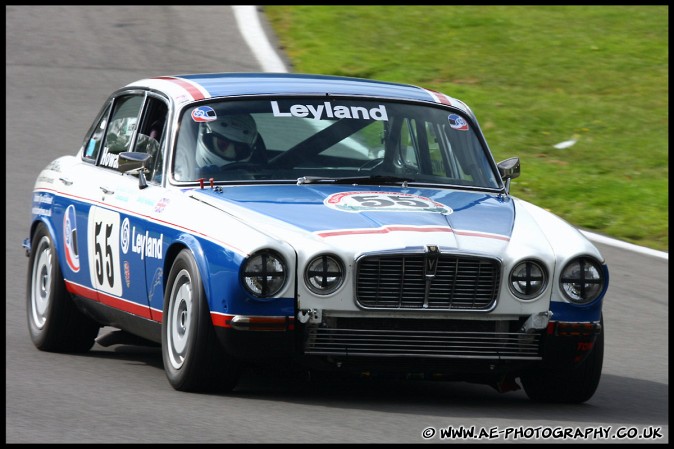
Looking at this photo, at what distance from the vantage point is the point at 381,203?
23.8 ft

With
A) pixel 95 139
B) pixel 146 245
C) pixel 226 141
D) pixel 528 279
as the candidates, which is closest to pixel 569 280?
pixel 528 279

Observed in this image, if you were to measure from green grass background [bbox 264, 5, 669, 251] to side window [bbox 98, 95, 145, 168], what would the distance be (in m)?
5.02

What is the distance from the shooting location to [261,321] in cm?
666

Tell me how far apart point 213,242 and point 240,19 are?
1399cm

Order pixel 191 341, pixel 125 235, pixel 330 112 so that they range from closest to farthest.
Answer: pixel 191 341 → pixel 125 235 → pixel 330 112

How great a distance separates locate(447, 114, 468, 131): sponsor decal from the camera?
843 centimetres

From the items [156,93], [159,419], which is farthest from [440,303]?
[156,93]

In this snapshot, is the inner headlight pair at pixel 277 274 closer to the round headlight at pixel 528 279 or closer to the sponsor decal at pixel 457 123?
the round headlight at pixel 528 279

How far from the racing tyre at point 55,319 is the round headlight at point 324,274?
2.60 meters

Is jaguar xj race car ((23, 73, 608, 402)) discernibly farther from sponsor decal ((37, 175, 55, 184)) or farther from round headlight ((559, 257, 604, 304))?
sponsor decal ((37, 175, 55, 184))

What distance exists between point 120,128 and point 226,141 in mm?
1393

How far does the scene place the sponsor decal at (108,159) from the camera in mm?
8852

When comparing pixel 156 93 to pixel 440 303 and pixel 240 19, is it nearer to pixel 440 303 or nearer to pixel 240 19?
pixel 440 303

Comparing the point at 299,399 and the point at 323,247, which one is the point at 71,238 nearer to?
the point at 299,399
